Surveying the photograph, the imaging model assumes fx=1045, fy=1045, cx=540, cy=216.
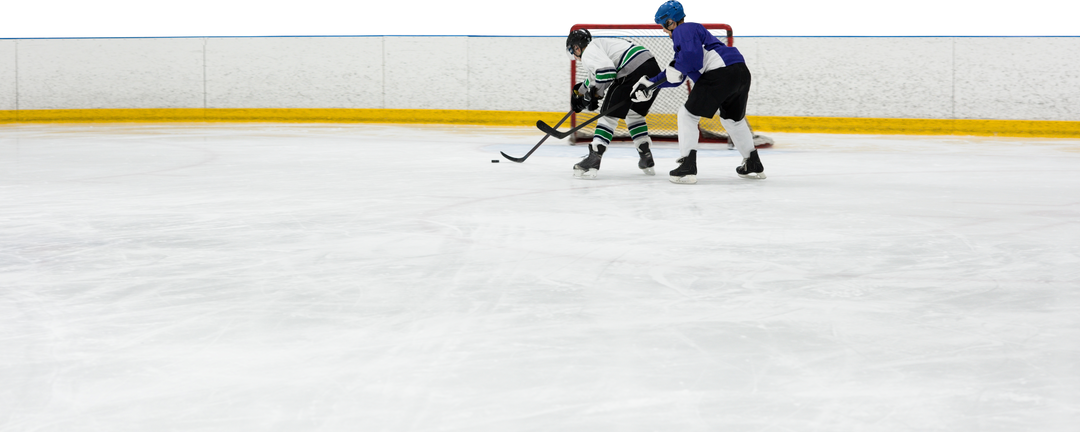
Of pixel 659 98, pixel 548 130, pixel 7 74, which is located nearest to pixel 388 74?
pixel 659 98

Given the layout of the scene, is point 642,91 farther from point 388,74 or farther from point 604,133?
point 388,74

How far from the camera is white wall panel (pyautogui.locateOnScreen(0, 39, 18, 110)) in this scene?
11.5 metres

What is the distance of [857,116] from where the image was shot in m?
10.0

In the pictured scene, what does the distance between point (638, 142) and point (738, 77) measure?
0.74 meters

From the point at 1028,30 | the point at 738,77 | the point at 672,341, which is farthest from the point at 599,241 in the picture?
the point at 1028,30

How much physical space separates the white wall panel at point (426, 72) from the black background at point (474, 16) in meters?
1.75

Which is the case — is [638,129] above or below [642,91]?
below

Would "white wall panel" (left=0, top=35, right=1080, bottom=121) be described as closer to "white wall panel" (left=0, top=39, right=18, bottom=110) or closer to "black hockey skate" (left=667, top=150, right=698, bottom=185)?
"white wall panel" (left=0, top=39, right=18, bottom=110)

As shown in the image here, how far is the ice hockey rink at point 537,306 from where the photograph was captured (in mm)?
1683

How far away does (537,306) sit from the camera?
244 centimetres

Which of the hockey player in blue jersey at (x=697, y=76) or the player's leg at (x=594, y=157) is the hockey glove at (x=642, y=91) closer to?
the hockey player in blue jersey at (x=697, y=76)

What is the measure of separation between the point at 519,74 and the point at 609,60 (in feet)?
18.3

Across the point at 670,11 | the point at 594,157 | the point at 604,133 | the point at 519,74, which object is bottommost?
the point at 594,157

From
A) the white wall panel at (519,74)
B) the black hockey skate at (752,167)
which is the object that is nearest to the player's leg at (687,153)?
the black hockey skate at (752,167)
